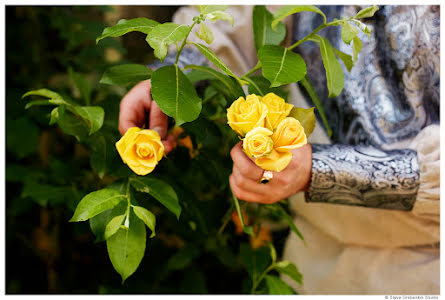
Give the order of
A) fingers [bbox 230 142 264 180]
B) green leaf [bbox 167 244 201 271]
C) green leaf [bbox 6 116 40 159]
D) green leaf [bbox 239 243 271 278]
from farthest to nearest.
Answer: green leaf [bbox 6 116 40 159] → green leaf [bbox 167 244 201 271] → green leaf [bbox 239 243 271 278] → fingers [bbox 230 142 264 180]

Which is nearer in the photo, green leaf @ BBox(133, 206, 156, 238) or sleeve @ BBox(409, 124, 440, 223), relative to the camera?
green leaf @ BBox(133, 206, 156, 238)

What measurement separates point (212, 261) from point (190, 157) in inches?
20.7

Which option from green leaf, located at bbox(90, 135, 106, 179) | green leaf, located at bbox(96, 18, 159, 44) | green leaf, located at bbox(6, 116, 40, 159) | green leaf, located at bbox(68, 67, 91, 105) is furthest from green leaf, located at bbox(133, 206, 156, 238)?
green leaf, located at bbox(6, 116, 40, 159)

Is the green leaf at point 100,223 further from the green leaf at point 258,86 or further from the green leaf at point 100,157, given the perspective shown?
the green leaf at point 258,86

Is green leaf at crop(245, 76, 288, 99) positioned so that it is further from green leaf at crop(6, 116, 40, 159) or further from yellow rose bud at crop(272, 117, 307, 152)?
green leaf at crop(6, 116, 40, 159)

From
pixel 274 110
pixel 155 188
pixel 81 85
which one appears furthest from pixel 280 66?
pixel 81 85

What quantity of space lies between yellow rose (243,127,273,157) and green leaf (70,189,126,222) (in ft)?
0.69

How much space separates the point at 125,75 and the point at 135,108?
8 cm

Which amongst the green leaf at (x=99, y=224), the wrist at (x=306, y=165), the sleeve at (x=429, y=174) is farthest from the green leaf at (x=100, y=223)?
the sleeve at (x=429, y=174)

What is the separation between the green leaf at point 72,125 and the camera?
606 millimetres

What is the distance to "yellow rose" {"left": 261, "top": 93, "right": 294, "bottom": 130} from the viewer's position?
524mm

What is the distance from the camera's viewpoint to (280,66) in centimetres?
53

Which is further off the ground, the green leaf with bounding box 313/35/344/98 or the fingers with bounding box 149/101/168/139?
the green leaf with bounding box 313/35/344/98
